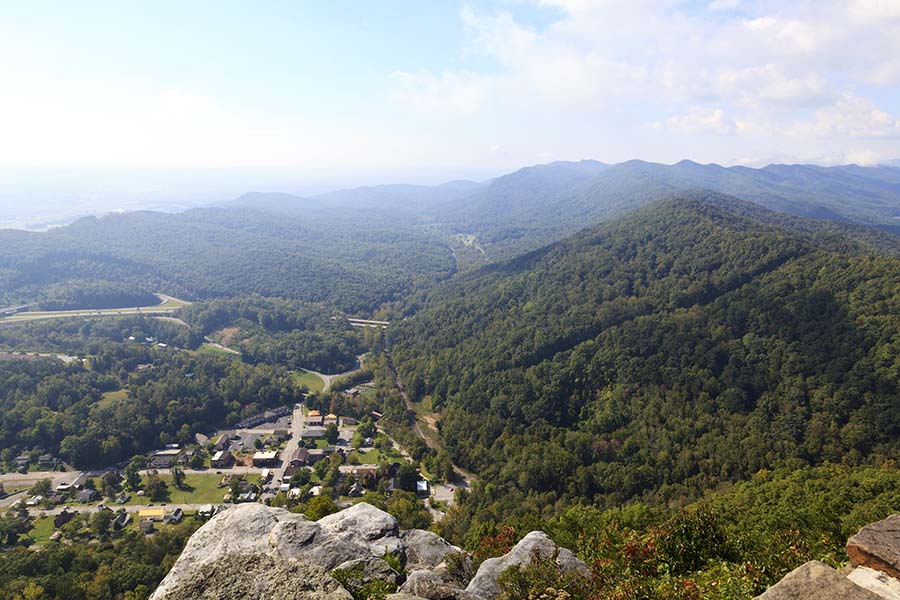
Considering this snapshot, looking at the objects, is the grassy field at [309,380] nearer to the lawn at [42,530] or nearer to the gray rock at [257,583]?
the lawn at [42,530]

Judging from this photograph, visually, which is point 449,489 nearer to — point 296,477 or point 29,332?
point 296,477

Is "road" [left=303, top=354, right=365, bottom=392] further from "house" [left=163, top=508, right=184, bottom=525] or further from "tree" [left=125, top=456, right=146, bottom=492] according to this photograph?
"house" [left=163, top=508, right=184, bottom=525]

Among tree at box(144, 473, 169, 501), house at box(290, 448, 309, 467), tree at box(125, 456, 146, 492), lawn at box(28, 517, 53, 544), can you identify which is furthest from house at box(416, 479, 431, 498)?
lawn at box(28, 517, 53, 544)

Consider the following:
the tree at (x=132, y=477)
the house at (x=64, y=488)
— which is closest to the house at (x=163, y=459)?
the tree at (x=132, y=477)

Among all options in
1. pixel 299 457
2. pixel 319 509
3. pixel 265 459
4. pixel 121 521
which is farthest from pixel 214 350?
pixel 319 509

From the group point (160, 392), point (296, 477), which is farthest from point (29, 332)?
point (296, 477)

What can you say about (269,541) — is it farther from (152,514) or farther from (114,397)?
(114,397)

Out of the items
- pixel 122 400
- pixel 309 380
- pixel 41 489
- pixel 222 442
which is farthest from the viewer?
pixel 309 380
